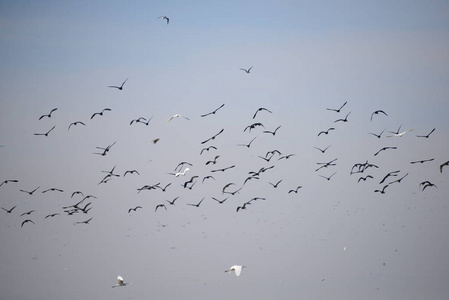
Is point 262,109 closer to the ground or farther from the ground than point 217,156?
farther from the ground

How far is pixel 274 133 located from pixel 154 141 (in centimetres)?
785

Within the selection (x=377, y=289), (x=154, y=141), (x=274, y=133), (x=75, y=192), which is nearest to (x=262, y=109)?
(x=274, y=133)

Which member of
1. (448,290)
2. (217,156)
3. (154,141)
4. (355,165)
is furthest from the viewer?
(448,290)

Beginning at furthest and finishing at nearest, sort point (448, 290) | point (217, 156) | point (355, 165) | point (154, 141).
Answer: point (448, 290) < point (355, 165) < point (217, 156) < point (154, 141)

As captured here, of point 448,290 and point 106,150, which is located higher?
point 106,150

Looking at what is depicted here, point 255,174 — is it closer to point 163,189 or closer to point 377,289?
point 163,189

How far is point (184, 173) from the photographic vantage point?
44406mm

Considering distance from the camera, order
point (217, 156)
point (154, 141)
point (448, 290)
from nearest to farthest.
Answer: point (154, 141) < point (217, 156) < point (448, 290)

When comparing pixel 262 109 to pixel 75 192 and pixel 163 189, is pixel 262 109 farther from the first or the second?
pixel 75 192

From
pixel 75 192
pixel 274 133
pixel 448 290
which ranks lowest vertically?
pixel 448 290

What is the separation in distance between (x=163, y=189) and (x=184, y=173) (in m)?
4.17

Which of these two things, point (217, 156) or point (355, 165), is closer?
point (217, 156)

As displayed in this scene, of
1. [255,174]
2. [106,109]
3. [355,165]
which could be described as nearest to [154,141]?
[106,109]

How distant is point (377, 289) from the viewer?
134 m
